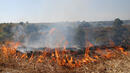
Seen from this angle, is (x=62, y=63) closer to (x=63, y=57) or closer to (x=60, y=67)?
(x=60, y=67)

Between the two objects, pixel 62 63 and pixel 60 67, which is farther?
pixel 62 63

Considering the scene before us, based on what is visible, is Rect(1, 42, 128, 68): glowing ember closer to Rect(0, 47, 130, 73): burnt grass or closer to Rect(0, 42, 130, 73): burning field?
Rect(0, 42, 130, 73): burning field

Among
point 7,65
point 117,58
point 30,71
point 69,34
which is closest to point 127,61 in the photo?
point 117,58

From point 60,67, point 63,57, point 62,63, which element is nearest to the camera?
point 60,67

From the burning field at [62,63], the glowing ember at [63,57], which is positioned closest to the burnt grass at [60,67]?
the burning field at [62,63]

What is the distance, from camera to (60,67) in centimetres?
729

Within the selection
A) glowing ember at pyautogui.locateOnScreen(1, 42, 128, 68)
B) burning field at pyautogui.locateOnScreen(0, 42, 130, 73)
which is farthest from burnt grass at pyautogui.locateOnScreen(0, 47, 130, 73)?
glowing ember at pyautogui.locateOnScreen(1, 42, 128, 68)

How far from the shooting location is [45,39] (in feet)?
47.7

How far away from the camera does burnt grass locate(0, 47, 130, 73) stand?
6.71 m

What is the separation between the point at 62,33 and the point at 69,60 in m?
7.98

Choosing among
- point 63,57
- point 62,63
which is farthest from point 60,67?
point 63,57

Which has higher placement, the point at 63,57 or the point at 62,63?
the point at 63,57

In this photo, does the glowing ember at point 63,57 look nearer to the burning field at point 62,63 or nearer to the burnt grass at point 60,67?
the burning field at point 62,63

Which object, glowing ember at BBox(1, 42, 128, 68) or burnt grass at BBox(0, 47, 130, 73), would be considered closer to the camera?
burnt grass at BBox(0, 47, 130, 73)
